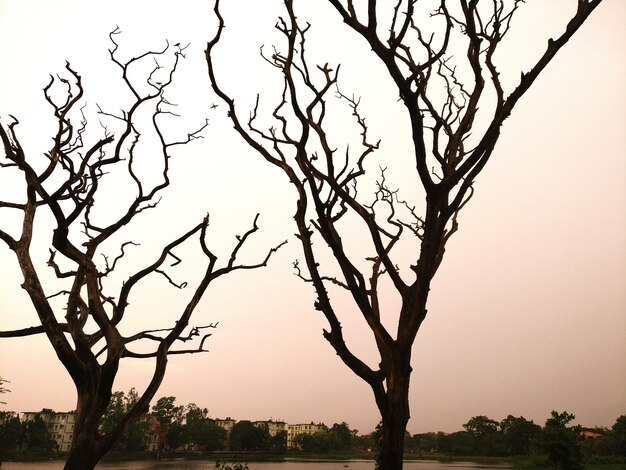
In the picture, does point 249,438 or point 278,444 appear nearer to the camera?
point 249,438

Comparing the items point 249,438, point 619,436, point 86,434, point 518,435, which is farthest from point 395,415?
point 249,438

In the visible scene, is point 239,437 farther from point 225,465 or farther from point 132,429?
point 225,465

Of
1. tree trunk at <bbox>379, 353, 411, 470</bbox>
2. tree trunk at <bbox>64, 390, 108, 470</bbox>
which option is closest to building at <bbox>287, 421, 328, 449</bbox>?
tree trunk at <bbox>64, 390, 108, 470</bbox>

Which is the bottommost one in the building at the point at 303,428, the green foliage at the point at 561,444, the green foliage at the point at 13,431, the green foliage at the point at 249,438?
the building at the point at 303,428

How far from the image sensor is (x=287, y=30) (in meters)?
4.52

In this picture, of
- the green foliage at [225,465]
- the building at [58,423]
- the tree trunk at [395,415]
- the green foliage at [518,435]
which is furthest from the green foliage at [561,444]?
the building at [58,423]

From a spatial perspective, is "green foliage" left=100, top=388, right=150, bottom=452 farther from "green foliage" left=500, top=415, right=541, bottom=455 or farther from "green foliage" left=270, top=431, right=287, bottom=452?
"green foliage" left=500, top=415, right=541, bottom=455

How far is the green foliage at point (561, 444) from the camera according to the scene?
52.7 ft

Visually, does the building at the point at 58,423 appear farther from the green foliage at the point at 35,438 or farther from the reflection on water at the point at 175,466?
the reflection on water at the point at 175,466

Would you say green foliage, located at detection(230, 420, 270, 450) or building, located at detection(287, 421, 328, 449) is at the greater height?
green foliage, located at detection(230, 420, 270, 450)

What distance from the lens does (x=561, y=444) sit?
635 inches

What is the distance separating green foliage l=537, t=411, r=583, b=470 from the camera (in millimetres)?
16062

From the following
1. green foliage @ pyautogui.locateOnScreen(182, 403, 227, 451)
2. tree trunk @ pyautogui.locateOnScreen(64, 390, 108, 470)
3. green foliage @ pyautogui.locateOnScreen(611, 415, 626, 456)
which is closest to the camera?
tree trunk @ pyautogui.locateOnScreen(64, 390, 108, 470)

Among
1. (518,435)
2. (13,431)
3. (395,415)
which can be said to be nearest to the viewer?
(395,415)
